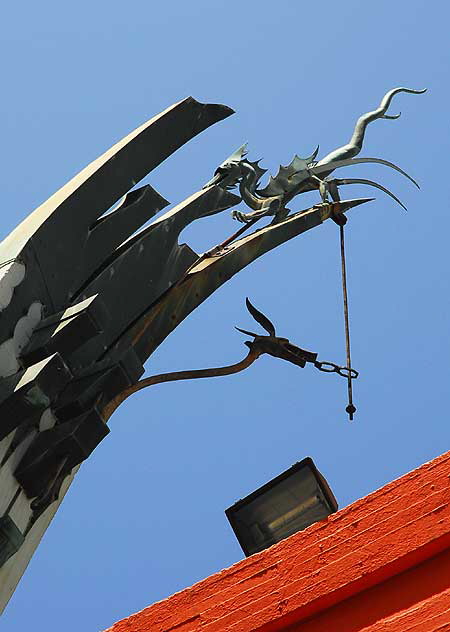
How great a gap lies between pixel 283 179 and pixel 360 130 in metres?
2.54

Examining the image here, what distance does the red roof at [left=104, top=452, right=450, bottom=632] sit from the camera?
20.8 feet

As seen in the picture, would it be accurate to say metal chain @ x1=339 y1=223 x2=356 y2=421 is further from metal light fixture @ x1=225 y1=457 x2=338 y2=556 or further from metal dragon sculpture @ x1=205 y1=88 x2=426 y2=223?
metal light fixture @ x1=225 y1=457 x2=338 y2=556

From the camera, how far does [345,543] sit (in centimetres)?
671

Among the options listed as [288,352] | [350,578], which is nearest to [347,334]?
[288,352]

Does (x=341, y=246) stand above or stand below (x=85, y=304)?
above

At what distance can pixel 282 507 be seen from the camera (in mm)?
7695

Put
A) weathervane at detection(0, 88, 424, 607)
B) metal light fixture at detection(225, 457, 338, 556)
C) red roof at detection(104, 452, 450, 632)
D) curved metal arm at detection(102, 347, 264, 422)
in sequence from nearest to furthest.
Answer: red roof at detection(104, 452, 450, 632), metal light fixture at detection(225, 457, 338, 556), weathervane at detection(0, 88, 424, 607), curved metal arm at detection(102, 347, 264, 422)

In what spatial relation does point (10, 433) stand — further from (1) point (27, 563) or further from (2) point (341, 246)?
(2) point (341, 246)

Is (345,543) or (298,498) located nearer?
(345,543)

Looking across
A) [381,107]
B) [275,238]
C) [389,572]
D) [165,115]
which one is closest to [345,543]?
[389,572]

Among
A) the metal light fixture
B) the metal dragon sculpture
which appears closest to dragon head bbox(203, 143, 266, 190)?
the metal dragon sculpture

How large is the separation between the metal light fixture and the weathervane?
315cm

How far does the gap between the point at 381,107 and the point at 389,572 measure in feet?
42.6

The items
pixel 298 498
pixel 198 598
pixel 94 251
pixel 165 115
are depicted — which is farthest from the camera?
pixel 165 115
